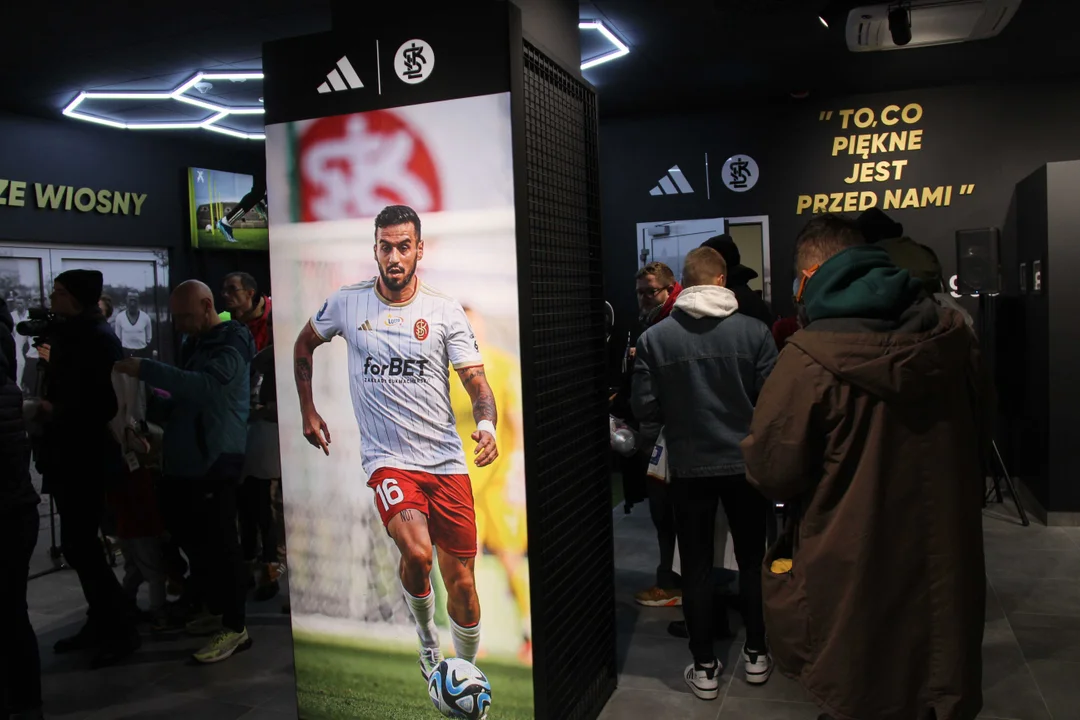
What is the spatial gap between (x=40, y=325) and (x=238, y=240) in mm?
4896

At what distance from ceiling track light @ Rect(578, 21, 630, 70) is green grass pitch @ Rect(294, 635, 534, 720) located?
376 cm

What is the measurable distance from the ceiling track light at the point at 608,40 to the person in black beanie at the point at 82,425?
305cm

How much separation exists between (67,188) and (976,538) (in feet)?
23.5

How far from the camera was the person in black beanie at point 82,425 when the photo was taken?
381 cm

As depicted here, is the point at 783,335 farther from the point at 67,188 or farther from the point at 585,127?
the point at 67,188

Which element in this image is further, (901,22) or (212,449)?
(901,22)

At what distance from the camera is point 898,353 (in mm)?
1998

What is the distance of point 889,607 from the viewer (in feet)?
6.89

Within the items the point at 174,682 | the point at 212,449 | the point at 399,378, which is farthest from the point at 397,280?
the point at 174,682

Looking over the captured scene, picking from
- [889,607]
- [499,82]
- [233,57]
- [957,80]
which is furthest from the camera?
[957,80]

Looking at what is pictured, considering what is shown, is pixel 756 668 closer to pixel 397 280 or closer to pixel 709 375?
pixel 709 375

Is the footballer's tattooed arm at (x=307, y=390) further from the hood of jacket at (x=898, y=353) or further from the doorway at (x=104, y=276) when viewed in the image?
the doorway at (x=104, y=276)

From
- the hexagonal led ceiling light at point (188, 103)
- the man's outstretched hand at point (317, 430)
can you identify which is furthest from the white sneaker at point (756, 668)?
the hexagonal led ceiling light at point (188, 103)

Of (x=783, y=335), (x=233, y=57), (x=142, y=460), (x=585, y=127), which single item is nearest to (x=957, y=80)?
(x=783, y=335)
